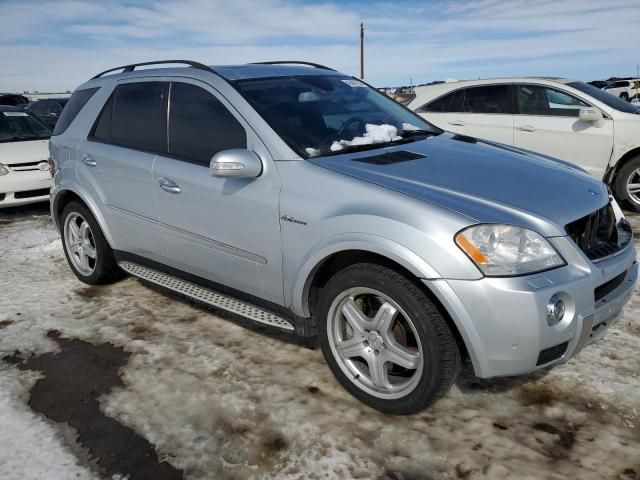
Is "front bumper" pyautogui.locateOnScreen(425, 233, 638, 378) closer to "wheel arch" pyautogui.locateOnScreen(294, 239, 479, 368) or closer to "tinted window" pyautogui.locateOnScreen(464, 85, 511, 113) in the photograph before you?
"wheel arch" pyautogui.locateOnScreen(294, 239, 479, 368)

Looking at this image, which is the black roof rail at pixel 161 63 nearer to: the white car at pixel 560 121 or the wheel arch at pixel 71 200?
the wheel arch at pixel 71 200

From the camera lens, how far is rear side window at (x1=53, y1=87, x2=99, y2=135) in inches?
179

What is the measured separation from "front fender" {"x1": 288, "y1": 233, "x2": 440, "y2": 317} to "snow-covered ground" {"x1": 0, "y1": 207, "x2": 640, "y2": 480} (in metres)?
0.50

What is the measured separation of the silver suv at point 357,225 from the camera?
7.75 ft

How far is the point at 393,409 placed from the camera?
2.71 metres

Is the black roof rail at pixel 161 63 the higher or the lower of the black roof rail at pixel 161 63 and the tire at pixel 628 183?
the higher

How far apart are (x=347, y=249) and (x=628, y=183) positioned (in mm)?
5391

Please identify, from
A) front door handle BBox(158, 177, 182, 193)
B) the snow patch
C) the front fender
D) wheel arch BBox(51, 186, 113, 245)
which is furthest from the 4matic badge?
wheel arch BBox(51, 186, 113, 245)

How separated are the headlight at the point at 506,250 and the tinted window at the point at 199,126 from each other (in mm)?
1437

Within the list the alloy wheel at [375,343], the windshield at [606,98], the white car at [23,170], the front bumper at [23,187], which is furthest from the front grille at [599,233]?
the white car at [23,170]

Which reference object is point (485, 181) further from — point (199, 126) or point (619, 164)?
point (619, 164)

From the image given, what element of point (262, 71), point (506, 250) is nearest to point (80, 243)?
point (262, 71)

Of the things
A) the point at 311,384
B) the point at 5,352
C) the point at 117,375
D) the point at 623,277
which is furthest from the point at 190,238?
the point at 623,277

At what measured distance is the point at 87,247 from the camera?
15.3 feet
